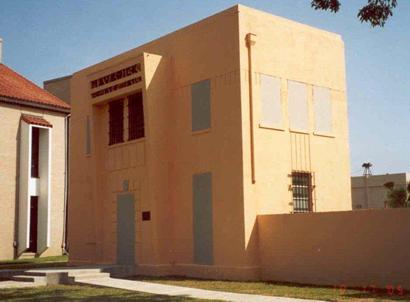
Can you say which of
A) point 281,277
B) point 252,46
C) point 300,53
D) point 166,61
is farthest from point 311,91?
point 281,277

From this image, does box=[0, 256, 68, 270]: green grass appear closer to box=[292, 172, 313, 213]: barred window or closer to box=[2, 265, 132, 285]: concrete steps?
box=[2, 265, 132, 285]: concrete steps

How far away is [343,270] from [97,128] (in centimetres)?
1155

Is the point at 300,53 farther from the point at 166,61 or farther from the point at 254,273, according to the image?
the point at 254,273

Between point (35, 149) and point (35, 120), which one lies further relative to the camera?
point (35, 149)

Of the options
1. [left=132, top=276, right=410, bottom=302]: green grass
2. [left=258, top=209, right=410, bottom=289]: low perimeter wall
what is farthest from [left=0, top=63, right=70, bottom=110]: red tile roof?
[left=258, top=209, right=410, bottom=289]: low perimeter wall

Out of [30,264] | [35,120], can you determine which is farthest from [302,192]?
[35,120]

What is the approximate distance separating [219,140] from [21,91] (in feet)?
54.9

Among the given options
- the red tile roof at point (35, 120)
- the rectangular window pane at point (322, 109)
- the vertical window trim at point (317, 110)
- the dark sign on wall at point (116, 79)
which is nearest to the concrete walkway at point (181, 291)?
the dark sign on wall at point (116, 79)

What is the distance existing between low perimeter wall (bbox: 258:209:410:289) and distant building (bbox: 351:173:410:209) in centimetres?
3891

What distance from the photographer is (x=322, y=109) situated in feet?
64.2

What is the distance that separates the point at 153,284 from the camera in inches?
615

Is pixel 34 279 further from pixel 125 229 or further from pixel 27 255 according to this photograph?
pixel 27 255

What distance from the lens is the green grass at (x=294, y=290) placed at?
1238cm

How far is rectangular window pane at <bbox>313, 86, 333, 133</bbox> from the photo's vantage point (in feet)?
63.7
